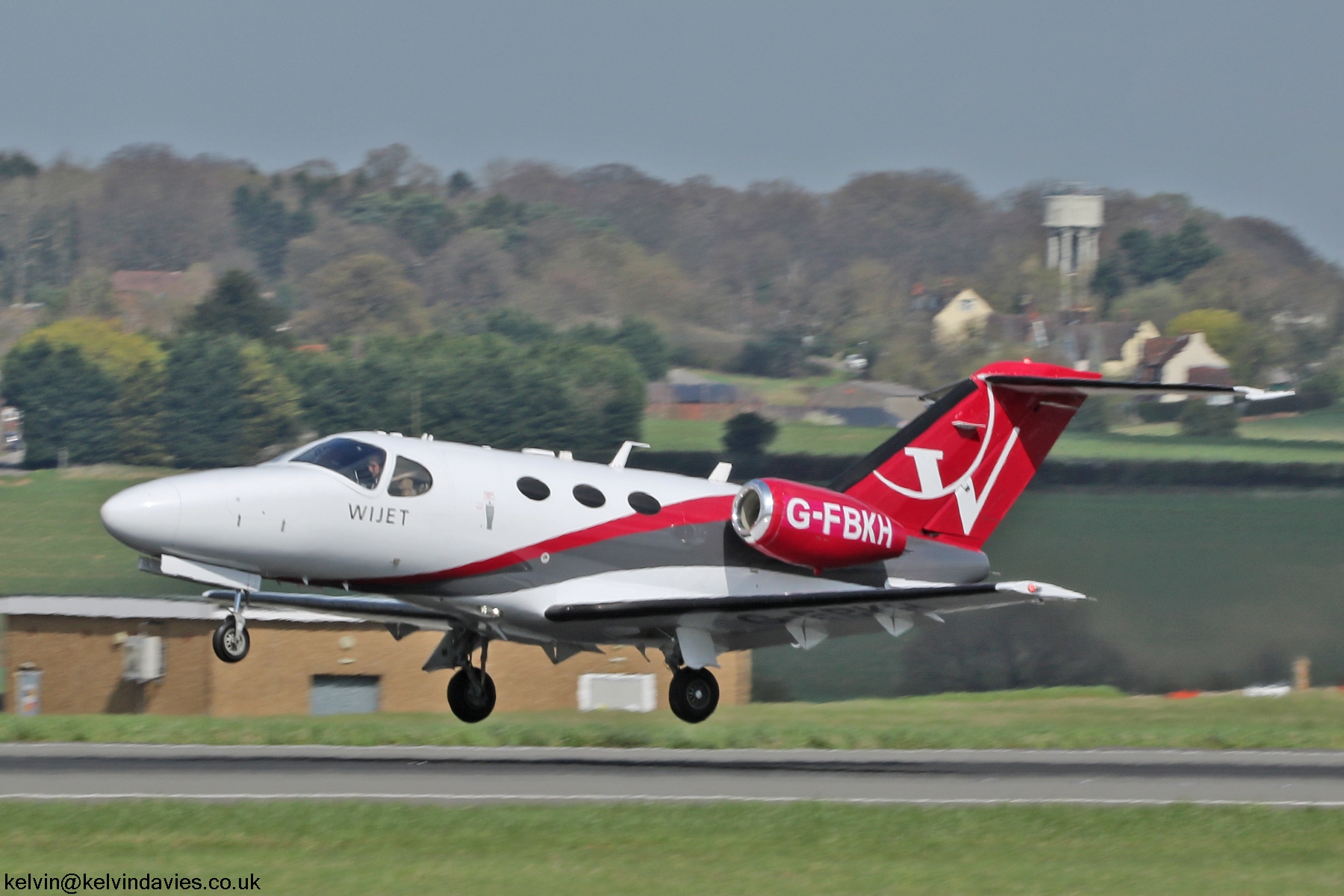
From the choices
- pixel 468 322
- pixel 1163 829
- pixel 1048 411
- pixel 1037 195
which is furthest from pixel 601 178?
pixel 1163 829

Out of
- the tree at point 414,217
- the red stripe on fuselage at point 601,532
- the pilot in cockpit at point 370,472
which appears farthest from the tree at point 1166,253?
the pilot in cockpit at point 370,472

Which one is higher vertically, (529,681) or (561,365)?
(561,365)

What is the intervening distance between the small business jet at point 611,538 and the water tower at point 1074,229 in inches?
1786

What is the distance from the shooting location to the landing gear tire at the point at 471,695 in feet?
73.5

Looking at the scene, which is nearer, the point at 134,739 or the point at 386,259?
the point at 134,739

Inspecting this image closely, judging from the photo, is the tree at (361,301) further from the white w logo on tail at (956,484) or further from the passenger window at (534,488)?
the passenger window at (534,488)

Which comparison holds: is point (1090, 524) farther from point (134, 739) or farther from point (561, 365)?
point (134, 739)

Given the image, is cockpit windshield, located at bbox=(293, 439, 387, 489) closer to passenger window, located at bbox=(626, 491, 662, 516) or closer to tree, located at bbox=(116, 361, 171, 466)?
passenger window, located at bbox=(626, 491, 662, 516)

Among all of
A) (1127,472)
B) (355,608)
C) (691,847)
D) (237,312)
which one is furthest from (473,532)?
(237,312)

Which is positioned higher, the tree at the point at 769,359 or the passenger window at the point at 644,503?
the tree at the point at 769,359

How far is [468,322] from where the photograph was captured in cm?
7375

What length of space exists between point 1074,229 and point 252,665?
48.1 m

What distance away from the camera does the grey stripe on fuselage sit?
67.4 feet

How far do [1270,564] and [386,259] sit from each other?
49.7 meters
